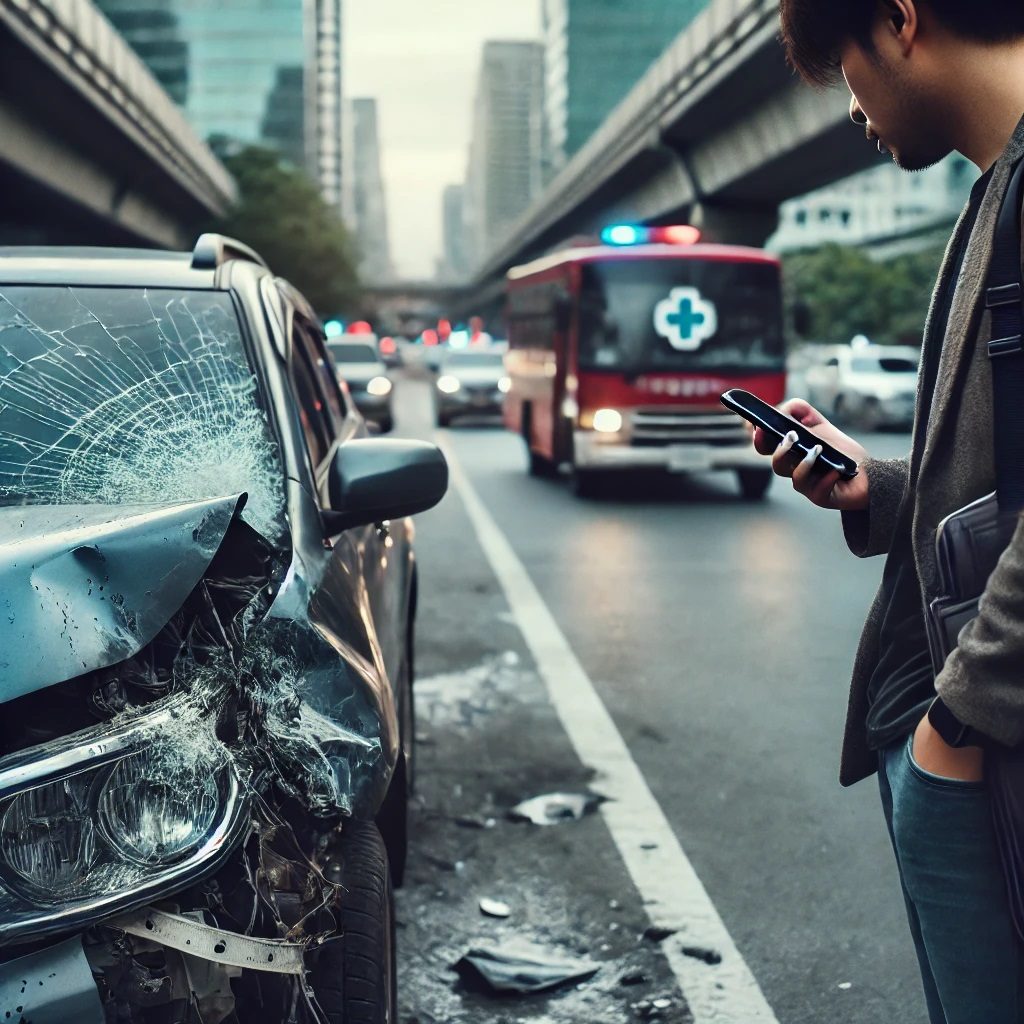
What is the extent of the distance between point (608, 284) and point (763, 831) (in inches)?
491

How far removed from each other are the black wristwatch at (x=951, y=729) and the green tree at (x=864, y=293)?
2913 inches

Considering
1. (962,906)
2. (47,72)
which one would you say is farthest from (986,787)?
(47,72)

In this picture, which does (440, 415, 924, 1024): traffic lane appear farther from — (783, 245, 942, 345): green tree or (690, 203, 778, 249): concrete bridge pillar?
(783, 245, 942, 345): green tree

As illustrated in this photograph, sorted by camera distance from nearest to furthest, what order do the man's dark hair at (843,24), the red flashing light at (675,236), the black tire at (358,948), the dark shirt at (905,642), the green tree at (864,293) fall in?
the man's dark hair at (843,24) < the dark shirt at (905,642) < the black tire at (358,948) < the red flashing light at (675,236) < the green tree at (864,293)

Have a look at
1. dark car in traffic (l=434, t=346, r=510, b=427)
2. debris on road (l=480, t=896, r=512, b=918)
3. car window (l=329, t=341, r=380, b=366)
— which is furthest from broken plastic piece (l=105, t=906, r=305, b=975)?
dark car in traffic (l=434, t=346, r=510, b=427)

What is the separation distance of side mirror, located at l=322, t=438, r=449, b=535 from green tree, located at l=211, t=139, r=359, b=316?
73.6m

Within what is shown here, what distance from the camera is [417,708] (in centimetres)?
665

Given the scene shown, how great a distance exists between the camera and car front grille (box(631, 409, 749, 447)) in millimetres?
16500

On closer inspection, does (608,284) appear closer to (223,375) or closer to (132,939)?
(223,375)

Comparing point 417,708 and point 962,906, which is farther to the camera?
point 417,708

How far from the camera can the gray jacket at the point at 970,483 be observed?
160cm

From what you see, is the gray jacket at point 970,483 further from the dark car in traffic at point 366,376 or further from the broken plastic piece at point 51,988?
the dark car in traffic at point 366,376

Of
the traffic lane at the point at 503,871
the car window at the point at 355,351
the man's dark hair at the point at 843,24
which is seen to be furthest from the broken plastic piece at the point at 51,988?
the car window at the point at 355,351

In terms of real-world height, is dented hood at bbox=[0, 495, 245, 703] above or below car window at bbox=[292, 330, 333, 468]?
below
